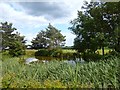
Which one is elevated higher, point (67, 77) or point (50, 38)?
point (50, 38)

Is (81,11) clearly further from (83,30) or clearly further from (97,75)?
(97,75)

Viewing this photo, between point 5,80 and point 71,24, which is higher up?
point 71,24

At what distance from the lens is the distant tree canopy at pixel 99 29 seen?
32.7ft

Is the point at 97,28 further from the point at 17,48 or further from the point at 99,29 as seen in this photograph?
the point at 17,48

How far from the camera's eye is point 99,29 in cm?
1134

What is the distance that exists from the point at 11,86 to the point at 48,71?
905mm

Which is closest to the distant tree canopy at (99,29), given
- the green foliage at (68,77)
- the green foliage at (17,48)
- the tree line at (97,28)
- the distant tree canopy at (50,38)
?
the tree line at (97,28)

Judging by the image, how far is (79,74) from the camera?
12.9 ft

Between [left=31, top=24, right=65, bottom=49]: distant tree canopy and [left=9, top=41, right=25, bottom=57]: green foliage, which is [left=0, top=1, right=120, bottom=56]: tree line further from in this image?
[left=9, top=41, right=25, bottom=57]: green foliage

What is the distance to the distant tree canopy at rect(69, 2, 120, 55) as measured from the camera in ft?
32.7

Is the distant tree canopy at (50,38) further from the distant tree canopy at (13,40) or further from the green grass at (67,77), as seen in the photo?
the green grass at (67,77)

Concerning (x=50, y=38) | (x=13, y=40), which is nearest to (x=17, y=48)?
(x=13, y=40)

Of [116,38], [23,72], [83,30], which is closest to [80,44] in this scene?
[83,30]

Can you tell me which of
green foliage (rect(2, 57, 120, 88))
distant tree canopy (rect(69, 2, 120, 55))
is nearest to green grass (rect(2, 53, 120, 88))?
green foliage (rect(2, 57, 120, 88))
